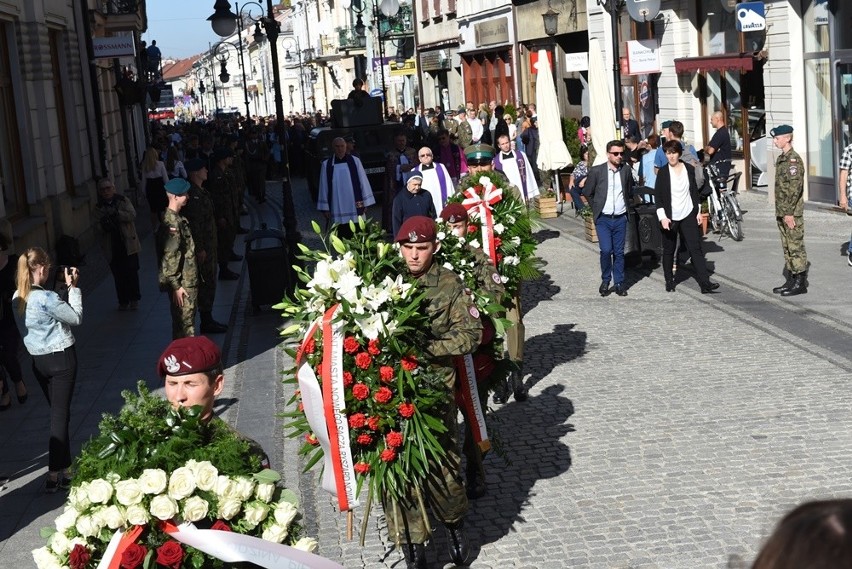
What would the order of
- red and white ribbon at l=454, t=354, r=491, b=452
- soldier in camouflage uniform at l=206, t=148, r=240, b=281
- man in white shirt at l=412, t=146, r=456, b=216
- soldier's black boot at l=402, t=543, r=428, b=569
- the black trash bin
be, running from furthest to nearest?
soldier in camouflage uniform at l=206, t=148, r=240, b=281 < man in white shirt at l=412, t=146, r=456, b=216 < the black trash bin < red and white ribbon at l=454, t=354, r=491, b=452 < soldier's black boot at l=402, t=543, r=428, b=569

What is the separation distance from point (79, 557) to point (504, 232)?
269 inches

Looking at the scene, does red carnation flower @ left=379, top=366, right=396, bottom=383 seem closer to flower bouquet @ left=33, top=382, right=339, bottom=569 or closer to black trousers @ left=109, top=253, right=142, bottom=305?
flower bouquet @ left=33, top=382, right=339, bottom=569

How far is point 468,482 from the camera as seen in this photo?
25.6 feet

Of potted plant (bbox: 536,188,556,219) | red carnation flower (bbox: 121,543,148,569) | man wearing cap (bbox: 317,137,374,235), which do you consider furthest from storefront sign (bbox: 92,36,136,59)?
red carnation flower (bbox: 121,543,148,569)

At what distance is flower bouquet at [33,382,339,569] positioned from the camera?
4141 millimetres

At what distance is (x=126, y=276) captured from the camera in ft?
52.9

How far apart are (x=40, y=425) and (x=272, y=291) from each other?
4968 mm

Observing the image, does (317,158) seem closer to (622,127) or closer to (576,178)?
(622,127)

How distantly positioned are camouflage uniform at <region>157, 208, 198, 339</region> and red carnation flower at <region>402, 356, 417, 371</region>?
5.55m

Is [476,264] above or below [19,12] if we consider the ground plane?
below

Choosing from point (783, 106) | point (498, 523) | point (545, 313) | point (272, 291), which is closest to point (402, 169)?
point (272, 291)

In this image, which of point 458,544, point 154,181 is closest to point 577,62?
point 154,181

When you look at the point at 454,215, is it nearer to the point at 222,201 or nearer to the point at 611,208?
the point at 611,208

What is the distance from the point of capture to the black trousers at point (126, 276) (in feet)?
52.2
